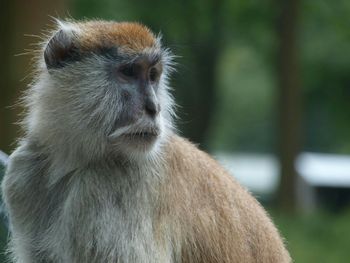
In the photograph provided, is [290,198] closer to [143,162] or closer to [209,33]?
[209,33]

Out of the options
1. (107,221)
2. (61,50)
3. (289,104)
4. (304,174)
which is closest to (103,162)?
(107,221)

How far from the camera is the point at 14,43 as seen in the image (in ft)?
36.2

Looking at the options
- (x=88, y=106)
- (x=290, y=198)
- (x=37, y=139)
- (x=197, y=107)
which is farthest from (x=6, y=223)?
(x=197, y=107)

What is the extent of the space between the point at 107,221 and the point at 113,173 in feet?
1.23

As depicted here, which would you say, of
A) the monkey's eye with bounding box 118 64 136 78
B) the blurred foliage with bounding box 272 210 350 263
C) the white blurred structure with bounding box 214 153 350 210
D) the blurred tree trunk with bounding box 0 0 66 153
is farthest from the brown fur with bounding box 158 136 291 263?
the white blurred structure with bounding box 214 153 350 210

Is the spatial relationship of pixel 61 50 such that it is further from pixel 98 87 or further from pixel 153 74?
pixel 153 74

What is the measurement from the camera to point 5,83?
10.8 m

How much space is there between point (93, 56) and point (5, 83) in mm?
5237

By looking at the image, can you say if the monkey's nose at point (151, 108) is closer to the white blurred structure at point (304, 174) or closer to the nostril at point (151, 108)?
the nostril at point (151, 108)

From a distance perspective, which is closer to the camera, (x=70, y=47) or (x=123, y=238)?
(x=123, y=238)

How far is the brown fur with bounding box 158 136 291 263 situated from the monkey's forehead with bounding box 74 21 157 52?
0.76m

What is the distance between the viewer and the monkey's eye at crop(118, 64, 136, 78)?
581cm

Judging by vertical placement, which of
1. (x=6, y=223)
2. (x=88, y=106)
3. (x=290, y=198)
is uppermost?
(x=88, y=106)

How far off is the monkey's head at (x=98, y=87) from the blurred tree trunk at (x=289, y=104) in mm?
13395
